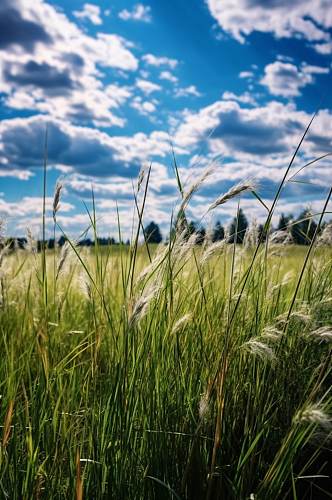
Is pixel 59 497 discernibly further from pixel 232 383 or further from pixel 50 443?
pixel 232 383

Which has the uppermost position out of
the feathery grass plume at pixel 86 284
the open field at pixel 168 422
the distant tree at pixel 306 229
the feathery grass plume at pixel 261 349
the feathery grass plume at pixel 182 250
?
the distant tree at pixel 306 229

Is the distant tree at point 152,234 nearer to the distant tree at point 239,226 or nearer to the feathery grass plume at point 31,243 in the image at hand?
the distant tree at point 239,226

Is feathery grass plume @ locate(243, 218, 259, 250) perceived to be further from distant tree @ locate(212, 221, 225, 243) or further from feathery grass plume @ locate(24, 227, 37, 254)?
feathery grass plume @ locate(24, 227, 37, 254)

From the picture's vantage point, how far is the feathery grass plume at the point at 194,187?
165cm

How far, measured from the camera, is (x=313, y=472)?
7.63 feet

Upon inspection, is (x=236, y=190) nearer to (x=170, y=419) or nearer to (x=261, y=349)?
(x=261, y=349)

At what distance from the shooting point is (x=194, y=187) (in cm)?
165

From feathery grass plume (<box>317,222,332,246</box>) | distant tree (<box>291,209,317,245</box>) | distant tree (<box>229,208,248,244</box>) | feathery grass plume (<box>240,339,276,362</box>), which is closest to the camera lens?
feathery grass plume (<box>240,339,276,362</box>)

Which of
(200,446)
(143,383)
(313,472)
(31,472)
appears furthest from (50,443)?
(313,472)

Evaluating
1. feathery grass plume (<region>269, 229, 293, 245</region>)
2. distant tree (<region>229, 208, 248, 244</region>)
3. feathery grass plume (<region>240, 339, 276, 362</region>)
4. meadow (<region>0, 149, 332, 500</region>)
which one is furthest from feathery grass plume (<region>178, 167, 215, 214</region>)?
feathery grass plume (<region>269, 229, 293, 245</region>)

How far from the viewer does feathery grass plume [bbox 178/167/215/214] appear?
1.65 m

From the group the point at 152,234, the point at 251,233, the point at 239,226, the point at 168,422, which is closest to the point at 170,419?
the point at 168,422

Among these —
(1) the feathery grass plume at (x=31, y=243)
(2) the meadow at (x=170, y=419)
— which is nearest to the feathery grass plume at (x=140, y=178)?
(2) the meadow at (x=170, y=419)

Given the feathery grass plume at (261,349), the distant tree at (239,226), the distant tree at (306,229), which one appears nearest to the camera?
the feathery grass plume at (261,349)
